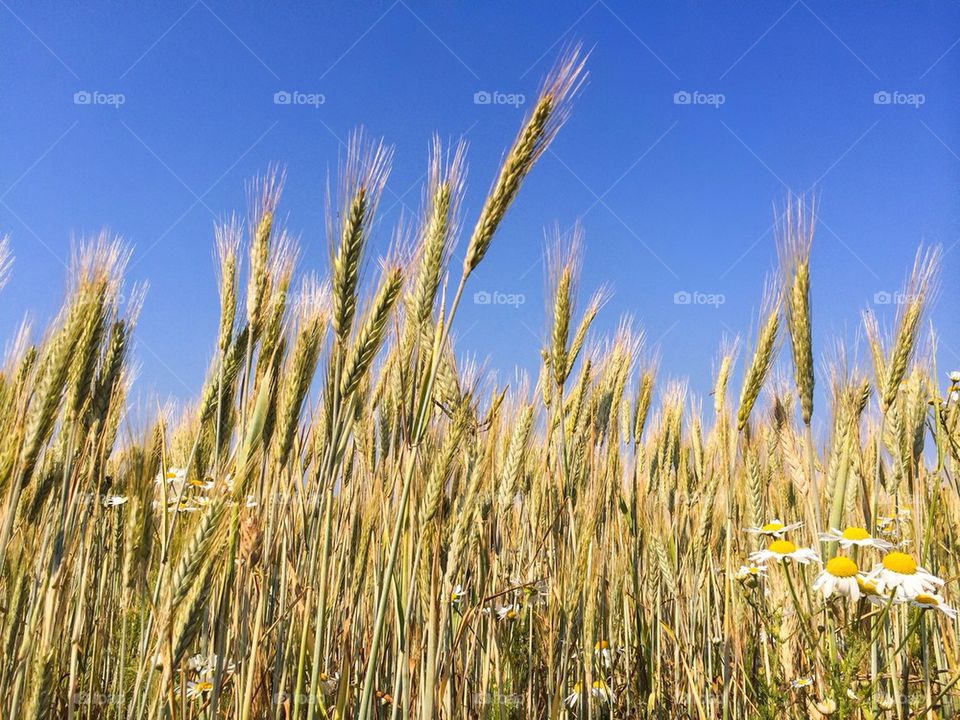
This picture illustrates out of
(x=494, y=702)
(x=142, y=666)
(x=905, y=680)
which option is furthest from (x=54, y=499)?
(x=905, y=680)

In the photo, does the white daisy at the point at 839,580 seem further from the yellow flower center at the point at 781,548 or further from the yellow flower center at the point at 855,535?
the yellow flower center at the point at 781,548

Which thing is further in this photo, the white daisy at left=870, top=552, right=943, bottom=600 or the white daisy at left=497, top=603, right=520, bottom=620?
the white daisy at left=497, top=603, right=520, bottom=620

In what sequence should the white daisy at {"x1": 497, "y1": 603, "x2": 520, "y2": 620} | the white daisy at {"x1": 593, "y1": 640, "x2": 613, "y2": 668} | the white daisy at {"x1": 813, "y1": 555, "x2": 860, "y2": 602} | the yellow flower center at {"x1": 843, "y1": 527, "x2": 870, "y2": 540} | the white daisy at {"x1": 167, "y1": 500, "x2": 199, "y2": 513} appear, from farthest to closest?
the white daisy at {"x1": 497, "y1": 603, "x2": 520, "y2": 620}
the white daisy at {"x1": 593, "y1": 640, "x2": 613, "y2": 668}
the yellow flower center at {"x1": 843, "y1": 527, "x2": 870, "y2": 540}
the white daisy at {"x1": 813, "y1": 555, "x2": 860, "y2": 602}
the white daisy at {"x1": 167, "y1": 500, "x2": 199, "y2": 513}

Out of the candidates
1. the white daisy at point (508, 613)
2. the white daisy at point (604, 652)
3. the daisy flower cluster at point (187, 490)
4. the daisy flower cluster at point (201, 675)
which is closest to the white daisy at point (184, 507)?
the daisy flower cluster at point (187, 490)

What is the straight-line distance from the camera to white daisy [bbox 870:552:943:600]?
1.83 m

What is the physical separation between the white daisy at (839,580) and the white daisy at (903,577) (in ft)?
0.24

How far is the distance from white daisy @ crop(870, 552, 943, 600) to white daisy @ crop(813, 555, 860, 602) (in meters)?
0.07

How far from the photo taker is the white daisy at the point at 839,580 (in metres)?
1.83

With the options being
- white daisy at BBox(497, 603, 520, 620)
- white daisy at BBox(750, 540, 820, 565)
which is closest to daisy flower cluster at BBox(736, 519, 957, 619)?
white daisy at BBox(750, 540, 820, 565)

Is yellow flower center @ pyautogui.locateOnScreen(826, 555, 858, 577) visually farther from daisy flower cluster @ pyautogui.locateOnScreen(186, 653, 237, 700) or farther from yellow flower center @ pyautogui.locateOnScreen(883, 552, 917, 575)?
daisy flower cluster @ pyautogui.locateOnScreen(186, 653, 237, 700)

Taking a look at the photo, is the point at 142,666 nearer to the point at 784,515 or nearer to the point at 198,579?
the point at 198,579

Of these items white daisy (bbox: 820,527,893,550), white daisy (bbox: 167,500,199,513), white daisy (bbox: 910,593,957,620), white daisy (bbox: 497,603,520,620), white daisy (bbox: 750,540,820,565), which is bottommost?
white daisy (bbox: 497,603,520,620)

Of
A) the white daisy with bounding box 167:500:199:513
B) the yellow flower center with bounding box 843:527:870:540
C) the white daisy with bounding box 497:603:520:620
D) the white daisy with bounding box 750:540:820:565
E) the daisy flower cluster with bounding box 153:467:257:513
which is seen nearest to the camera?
the daisy flower cluster with bounding box 153:467:257:513

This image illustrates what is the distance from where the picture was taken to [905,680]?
2.21m
